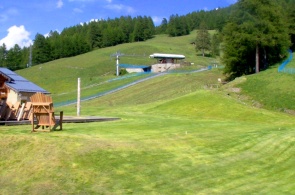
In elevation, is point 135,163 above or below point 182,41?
below

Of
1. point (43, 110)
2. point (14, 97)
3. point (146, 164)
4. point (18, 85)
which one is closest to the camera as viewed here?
point (146, 164)

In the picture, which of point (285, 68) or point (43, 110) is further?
point (285, 68)

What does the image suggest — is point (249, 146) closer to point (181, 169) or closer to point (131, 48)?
point (181, 169)

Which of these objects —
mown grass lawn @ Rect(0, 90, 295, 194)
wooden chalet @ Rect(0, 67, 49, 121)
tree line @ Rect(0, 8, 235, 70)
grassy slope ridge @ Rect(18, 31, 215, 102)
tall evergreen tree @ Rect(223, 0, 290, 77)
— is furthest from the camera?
tree line @ Rect(0, 8, 235, 70)

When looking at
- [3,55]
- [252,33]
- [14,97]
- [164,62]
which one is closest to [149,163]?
[14,97]

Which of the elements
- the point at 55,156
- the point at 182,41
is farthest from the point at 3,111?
the point at 182,41

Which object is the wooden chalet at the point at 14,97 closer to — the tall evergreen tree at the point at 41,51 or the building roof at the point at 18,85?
the building roof at the point at 18,85

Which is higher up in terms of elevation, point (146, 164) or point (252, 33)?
point (252, 33)

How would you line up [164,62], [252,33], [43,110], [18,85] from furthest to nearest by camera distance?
1. [164,62]
2. [252,33]
3. [18,85]
4. [43,110]

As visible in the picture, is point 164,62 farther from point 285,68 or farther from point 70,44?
point 70,44

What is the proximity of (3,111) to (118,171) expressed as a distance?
15426mm

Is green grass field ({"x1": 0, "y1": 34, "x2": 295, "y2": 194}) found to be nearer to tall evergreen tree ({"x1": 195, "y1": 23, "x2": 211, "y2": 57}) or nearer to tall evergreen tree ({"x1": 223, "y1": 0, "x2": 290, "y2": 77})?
tall evergreen tree ({"x1": 223, "y1": 0, "x2": 290, "y2": 77})

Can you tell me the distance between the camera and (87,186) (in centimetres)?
1026

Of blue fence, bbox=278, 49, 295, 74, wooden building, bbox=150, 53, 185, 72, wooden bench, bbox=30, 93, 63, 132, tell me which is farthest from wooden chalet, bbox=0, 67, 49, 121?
wooden building, bbox=150, 53, 185, 72
